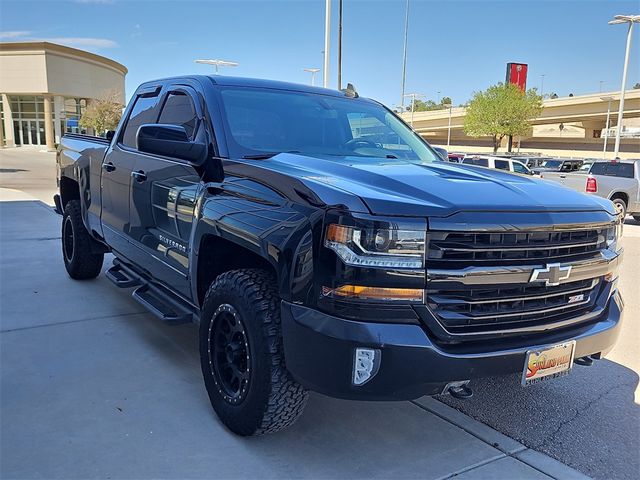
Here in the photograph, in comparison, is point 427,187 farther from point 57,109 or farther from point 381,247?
point 57,109

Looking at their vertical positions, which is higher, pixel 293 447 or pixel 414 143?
pixel 414 143

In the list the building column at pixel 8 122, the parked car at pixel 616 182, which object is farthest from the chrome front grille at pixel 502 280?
the building column at pixel 8 122

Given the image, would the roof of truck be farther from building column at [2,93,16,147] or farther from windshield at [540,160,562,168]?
building column at [2,93,16,147]

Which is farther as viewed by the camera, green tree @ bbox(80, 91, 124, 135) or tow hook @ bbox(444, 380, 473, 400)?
green tree @ bbox(80, 91, 124, 135)

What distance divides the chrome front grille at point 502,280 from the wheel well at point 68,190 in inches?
197

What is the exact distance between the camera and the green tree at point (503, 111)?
154 feet

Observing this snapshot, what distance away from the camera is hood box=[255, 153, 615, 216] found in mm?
2495

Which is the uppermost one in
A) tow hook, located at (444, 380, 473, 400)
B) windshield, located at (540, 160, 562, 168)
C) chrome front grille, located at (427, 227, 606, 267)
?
chrome front grille, located at (427, 227, 606, 267)

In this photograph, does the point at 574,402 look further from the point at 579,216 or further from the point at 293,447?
the point at 293,447

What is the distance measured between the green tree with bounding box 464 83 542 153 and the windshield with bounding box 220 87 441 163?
45.8 metres

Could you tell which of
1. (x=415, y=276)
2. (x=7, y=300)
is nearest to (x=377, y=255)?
(x=415, y=276)

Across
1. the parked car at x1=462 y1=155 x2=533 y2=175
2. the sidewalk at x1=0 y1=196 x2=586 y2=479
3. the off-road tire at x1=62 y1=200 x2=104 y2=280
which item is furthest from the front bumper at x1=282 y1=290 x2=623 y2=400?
the parked car at x1=462 y1=155 x2=533 y2=175

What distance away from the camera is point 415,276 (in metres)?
2.42

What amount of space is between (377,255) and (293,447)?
1292 mm
